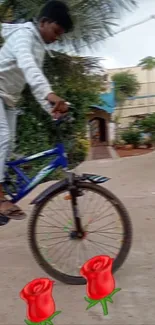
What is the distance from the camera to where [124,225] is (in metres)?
2.76

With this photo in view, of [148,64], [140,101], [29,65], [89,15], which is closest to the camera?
[29,65]

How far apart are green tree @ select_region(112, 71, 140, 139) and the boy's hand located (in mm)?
9386

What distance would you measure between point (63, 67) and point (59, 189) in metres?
3.86

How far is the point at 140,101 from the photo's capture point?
43.6 feet

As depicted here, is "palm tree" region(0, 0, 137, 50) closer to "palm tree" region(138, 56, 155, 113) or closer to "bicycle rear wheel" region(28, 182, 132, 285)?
"bicycle rear wheel" region(28, 182, 132, 285)

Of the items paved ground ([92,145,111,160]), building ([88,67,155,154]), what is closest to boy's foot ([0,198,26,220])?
paved ground ([92,145,111,160])

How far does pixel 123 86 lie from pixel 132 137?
3.08 m

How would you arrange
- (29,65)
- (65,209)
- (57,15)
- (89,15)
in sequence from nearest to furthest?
1. (29,65)
2. (57,15)
3. (65,209)
4. (89,15)

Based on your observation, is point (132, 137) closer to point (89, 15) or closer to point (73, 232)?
point (89, 15)

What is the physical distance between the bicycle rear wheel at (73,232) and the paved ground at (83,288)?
5.2 inches

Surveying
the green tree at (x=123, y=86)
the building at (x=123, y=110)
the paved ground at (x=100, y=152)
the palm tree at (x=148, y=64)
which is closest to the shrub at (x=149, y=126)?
the paved ground at (x=100, y=152)

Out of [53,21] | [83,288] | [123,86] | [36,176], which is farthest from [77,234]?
[123,86]

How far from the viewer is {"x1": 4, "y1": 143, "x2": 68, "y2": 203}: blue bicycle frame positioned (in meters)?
2.85

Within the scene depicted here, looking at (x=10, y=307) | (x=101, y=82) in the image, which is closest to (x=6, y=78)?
(x=10, y=307)
